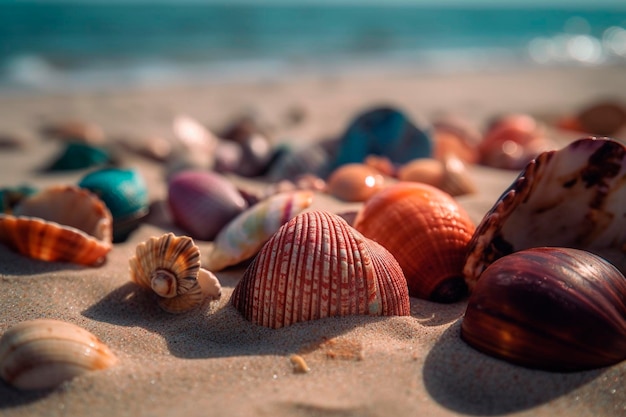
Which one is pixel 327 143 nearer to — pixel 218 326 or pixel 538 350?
pixel 218 326

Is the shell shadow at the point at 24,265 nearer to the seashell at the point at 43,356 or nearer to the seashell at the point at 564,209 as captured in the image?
the seashell at the point at 43,356

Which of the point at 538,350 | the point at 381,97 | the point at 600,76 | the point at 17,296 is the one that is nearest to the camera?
the point at 538,350

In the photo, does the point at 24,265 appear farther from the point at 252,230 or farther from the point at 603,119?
the point at 603,119

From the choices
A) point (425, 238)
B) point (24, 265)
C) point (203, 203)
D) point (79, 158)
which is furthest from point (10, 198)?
point (425, 238)

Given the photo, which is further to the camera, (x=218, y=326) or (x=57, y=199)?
(x=57, y=199)

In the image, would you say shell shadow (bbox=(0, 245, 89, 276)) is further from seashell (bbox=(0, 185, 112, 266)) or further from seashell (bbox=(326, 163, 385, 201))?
seashell (bbox=(326, 163, 385, 201))

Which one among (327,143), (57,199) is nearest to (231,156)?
(327,143)

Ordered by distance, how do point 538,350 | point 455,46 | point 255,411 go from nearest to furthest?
point 255,411
point 538,350
point 455,46
